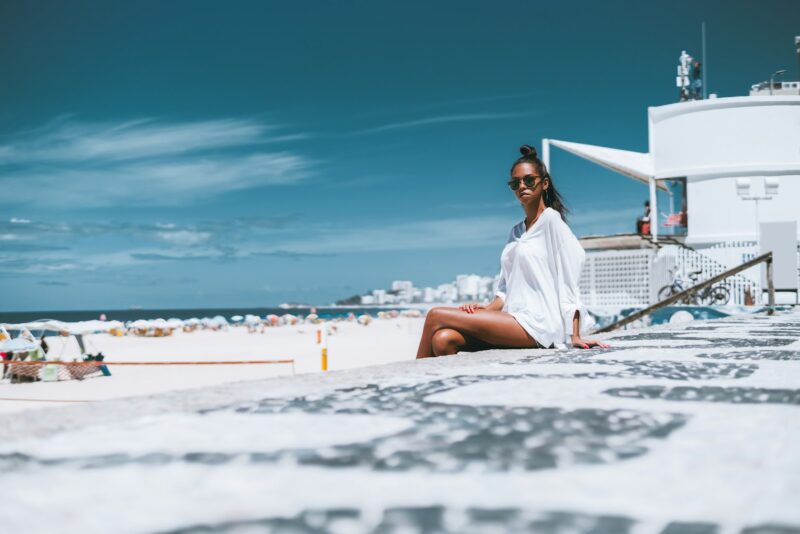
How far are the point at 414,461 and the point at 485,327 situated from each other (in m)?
2.86

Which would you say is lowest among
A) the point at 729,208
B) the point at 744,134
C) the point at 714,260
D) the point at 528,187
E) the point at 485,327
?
the point at 485,327

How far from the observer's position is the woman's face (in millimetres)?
4367

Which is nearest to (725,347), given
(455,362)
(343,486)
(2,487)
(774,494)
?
(455,362)

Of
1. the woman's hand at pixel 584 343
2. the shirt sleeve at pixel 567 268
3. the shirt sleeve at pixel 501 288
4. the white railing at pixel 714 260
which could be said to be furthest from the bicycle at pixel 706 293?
the shirt sleeve at pixel 567 268

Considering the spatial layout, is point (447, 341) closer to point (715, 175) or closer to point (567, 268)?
point (567, 268)

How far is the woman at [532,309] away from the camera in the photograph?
4.09 m

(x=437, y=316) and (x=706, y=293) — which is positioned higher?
(x=706, y=293)

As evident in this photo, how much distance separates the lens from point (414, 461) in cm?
128

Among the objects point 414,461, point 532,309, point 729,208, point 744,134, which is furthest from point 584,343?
point 744,134

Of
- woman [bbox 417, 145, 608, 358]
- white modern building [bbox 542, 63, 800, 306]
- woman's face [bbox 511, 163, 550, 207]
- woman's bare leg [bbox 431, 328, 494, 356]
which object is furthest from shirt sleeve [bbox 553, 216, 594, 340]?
white modern building [bbox 542, 63, 800, 306]

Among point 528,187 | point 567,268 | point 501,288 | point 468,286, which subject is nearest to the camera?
point 567,268

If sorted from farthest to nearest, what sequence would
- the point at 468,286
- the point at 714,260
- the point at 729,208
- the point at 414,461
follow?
the point at 468,286 < the point at 729,208 < the point at 714,260 < the point at 414,461

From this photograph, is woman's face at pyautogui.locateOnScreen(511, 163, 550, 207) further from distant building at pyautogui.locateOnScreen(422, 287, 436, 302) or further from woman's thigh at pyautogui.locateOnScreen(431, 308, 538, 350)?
distant building at pyautogui.locateOnScreen(422, 287, 436, 302)

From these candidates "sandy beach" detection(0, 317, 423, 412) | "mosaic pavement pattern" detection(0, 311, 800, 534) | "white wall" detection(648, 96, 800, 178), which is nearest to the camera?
"mosaic pavement pattern" detection(0, 311, 800, 534)
